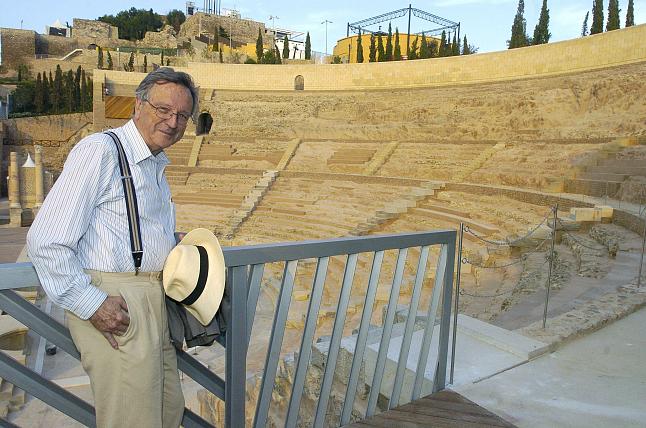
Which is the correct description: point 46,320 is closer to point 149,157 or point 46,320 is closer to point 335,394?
point 149,157

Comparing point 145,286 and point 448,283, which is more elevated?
point 145,286

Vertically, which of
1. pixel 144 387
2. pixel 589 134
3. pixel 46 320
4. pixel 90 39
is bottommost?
pixel 144 387

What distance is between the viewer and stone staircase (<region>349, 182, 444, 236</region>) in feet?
45.1

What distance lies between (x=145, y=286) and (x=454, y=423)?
1.66m

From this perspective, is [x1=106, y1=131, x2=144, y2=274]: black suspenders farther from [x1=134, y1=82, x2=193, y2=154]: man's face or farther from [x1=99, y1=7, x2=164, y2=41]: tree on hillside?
[x1=99, y1=7, x2=164, y2=41]: tree on hillside

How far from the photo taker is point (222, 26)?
202 feet

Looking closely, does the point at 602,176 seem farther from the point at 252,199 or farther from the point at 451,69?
the point at 451,69

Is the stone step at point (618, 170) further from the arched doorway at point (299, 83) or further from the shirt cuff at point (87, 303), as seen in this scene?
the arched doorway at point (299, 83)

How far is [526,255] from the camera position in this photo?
8789mm

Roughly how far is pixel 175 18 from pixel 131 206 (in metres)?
81.7

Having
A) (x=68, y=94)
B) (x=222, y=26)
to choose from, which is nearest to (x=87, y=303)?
(x=68, y=94)

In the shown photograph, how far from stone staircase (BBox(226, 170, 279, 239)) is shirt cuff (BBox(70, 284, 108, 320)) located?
559 inches

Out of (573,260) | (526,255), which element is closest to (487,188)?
(526,255)

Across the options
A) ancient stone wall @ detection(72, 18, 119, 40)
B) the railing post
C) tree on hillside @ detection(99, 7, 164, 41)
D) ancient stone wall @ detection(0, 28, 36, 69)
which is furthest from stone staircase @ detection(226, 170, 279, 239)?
tree on hillside @ detection(99, 7, 164, 41)
